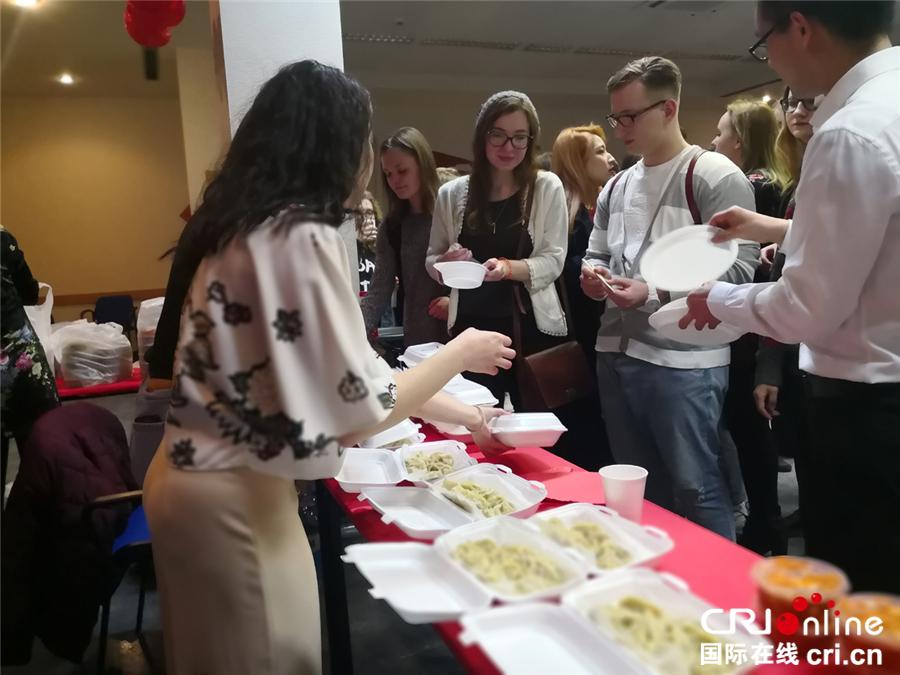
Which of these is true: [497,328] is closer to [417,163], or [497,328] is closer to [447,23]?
[417,163]

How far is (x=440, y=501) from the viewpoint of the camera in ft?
4.39

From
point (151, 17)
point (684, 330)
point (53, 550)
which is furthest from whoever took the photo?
point (151, 17)

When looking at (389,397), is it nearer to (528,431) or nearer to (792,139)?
(528,431)

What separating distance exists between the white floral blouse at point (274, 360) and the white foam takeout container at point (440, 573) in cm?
17

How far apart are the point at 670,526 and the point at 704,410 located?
2.46 ft

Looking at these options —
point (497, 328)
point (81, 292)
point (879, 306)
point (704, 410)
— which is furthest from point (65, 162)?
point (879, 306)

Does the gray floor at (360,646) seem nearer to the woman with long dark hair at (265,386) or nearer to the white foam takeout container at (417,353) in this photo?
the white foam takeout container at (417,353)

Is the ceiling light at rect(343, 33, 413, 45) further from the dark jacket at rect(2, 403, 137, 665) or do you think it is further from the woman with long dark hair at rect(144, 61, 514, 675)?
the woman with long dark hair at rect(144, 61, 514, 675)

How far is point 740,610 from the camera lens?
89 centimetres

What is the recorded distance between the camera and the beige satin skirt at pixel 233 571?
106 cm

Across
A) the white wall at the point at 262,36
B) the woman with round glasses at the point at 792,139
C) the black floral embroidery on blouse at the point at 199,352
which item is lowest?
the black floral embroidery on blouse at the point at 199,352

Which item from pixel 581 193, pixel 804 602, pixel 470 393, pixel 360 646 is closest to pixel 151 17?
pixel 581 193

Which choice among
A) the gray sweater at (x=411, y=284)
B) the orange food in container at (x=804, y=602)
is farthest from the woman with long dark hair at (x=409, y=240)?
the orange food in container at (x=804, y=602)

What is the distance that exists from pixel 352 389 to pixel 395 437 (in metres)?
0.77
